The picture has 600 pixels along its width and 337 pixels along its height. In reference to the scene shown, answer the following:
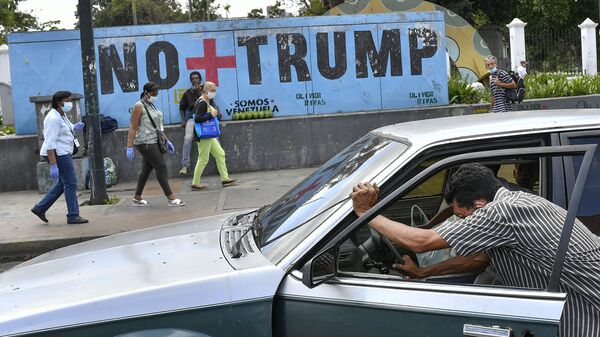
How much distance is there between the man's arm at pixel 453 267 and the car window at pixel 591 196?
19.2 inches

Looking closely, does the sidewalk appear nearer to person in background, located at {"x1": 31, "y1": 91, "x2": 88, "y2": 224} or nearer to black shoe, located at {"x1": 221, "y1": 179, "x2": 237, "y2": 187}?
black shoe, located at {"x1": 221, "y1": 179, "x2": 237, "y2": 187}

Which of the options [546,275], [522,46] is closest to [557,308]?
[546,275]

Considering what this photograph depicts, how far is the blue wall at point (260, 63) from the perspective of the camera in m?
13.2

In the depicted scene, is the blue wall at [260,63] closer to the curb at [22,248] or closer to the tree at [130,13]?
the curb at [22,248]

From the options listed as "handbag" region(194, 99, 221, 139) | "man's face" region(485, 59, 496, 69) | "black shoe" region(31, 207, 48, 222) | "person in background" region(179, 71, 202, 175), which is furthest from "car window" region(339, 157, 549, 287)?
"man's face" region(485, 59, 496, 69)

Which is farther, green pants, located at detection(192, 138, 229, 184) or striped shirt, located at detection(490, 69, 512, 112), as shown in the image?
striped shirt, located at detection(490, 69, 512, 112)

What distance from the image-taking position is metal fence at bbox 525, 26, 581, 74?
66.3ft

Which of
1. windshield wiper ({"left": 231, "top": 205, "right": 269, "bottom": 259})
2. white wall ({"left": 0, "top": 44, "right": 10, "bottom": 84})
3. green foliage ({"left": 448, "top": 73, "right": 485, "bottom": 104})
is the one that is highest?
white wall ({"left": 0, "top": 44, "right": 10, "bottom": 84})

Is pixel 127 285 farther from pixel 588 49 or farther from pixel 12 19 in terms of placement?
pixel 12 19

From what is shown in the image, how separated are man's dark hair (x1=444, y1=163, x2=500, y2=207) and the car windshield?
0.99 ft

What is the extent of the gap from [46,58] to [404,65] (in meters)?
6.61

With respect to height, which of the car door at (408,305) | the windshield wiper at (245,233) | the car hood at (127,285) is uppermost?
the windshield wiper at (245,233)

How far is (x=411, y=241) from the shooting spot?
3.04 meters

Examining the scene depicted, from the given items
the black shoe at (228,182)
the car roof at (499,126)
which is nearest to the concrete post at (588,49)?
Result: the black shoe at (228,182)
